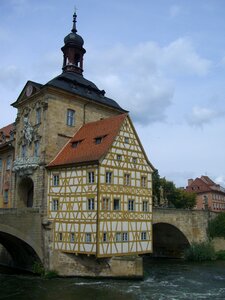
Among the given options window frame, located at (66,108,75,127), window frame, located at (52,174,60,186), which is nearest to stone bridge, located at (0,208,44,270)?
window frame, located at (52,174,60,186)

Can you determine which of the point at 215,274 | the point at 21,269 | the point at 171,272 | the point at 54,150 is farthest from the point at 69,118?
the point at 215,274

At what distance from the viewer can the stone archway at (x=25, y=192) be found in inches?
1233

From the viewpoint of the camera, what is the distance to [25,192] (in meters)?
32.0

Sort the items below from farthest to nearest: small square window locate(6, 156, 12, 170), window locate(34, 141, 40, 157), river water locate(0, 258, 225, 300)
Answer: small square window locate(6, 156, 12, 170)
window locate(34, 141, 40, 157)
river water locate(0, 258, 225, 300)

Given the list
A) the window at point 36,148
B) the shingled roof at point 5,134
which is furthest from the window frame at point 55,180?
the shingled roof at point 5,134

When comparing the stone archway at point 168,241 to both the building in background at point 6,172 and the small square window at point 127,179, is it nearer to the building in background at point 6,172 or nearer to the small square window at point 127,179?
the small square window at point 127,179

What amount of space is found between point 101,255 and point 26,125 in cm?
1306

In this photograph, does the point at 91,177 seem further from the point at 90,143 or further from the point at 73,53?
the point at 73,53

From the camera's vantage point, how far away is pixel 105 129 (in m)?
27.9

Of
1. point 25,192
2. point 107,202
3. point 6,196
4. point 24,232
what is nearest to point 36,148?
point 25,192

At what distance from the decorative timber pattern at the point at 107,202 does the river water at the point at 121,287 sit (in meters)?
2.25

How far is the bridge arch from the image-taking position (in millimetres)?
25284

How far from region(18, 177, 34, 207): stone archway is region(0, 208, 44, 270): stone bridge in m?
3.77

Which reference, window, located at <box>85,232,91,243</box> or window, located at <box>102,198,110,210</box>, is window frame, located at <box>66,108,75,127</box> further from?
window, located at <box>85,232,91,243</box>
